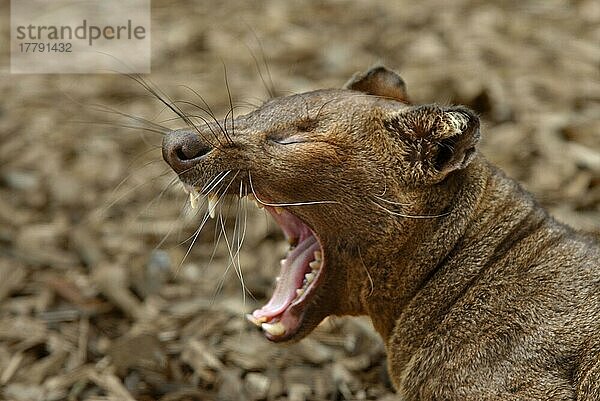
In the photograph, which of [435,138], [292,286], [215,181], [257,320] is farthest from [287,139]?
[257,320]

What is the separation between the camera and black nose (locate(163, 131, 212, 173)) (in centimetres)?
368

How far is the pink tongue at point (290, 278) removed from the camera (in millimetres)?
4070

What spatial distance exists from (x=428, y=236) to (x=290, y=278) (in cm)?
62

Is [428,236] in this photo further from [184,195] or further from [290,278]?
[184,195]

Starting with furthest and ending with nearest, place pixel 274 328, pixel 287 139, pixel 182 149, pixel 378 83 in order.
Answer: pixel 378 83, pixel 274 328, pixel 287 139, pixel 182 149

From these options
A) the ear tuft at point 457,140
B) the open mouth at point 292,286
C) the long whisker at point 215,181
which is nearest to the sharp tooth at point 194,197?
the long whisker at point 215,181

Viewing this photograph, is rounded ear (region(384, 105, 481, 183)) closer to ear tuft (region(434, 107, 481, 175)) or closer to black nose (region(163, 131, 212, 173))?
ear tuft (region(434, 107, 481, 175))

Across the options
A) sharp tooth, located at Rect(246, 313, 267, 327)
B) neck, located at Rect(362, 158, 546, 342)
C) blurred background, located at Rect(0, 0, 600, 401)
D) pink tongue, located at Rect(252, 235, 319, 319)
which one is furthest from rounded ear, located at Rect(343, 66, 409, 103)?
sharp tooth, located at Rect(246, 313, 267, 327)

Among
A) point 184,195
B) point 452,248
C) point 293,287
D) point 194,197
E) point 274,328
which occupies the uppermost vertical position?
point 194,197

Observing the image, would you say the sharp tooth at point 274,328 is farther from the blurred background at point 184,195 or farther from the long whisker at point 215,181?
the long whisker at point 215,181

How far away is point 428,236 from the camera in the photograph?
12.7 feet

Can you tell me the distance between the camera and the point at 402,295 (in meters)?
3.94

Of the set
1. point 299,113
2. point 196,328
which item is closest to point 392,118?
point 299,113

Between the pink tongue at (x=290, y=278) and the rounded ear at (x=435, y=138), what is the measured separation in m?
0.60
